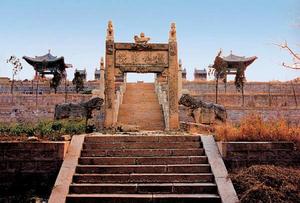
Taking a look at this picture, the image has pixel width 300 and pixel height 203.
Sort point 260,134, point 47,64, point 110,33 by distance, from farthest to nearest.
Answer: point 47,64 < point 110,33 < point 260,134

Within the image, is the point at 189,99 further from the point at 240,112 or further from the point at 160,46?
the point at 240,112

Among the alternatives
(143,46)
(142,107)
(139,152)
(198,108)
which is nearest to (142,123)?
(142,107)

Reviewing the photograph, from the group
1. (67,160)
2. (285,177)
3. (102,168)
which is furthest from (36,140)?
(285,177)

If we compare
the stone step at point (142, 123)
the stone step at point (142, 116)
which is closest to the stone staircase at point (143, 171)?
the stone step at point (142, 123)

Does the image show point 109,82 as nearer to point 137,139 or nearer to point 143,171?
point 137,139

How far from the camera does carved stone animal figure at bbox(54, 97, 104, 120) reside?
15.2 m

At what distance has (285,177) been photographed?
7047 millimetres

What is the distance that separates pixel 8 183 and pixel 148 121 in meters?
12.6

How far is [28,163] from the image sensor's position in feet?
27.6

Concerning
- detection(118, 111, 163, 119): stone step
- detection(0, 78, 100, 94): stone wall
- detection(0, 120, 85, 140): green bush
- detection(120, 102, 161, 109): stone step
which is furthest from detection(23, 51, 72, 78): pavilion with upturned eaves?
detection(0, 120, 85, 140): green bush

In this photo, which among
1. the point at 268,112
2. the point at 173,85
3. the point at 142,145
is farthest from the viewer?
the point at 268,112

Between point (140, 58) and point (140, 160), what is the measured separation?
7.65 m

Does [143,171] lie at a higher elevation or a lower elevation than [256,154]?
lower

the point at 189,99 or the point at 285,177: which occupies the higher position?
the point at 189,99
